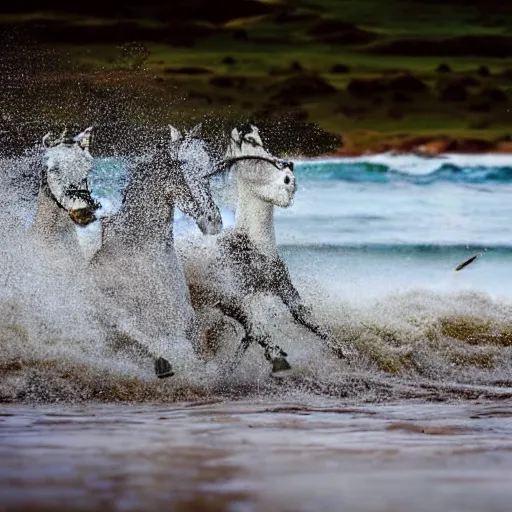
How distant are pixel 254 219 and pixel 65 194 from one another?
709mm

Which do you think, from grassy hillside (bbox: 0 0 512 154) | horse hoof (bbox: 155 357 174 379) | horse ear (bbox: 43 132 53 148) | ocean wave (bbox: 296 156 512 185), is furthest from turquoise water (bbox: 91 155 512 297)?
horse ear (bbox: 43 132 53 148)

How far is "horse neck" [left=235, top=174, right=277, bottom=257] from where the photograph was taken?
4809 mm

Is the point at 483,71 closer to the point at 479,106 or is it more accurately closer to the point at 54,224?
the point at 479,106

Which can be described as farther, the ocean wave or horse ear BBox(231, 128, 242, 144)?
the ocean wave

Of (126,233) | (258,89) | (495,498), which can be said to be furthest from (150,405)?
(495,498)

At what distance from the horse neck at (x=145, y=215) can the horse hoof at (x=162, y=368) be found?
1.39 ft

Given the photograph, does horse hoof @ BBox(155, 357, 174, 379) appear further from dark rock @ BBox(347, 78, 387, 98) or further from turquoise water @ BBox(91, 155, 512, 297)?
dark rock @ BBox(347, 78, 387, 98)

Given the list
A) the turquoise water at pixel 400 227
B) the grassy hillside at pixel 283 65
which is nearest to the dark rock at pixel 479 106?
the grassy hillside at pixel 283 65

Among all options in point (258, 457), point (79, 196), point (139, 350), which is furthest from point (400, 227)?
point (258, 457)

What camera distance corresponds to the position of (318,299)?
4.97 m

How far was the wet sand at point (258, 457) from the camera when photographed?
130 inches

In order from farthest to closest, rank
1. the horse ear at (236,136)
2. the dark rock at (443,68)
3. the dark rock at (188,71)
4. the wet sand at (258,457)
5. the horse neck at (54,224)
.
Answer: the dark rock at (443,68), the dark rock at (188,71), the horse ear at (236,136), the horse neck at (54,224), the wet sand at (258,457)

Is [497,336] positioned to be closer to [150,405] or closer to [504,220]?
Result: [504,220]

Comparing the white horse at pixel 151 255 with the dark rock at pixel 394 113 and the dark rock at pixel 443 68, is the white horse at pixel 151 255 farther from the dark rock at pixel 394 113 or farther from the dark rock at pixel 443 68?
the dark rock at pixel 443 68
